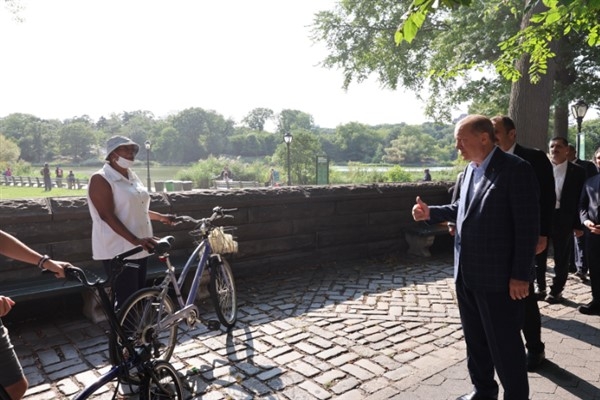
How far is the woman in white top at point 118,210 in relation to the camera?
11.8ft

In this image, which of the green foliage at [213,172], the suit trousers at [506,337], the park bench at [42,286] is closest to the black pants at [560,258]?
the suit trousers at [506,337]

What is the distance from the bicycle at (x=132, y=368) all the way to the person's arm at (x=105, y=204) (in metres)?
0.74

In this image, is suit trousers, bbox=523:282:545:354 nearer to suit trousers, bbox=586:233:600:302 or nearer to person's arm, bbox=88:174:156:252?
suit trousers, bbox=586:233:600:302

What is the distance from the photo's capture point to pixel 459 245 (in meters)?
2.87


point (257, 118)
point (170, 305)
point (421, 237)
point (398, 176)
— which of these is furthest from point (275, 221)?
point (257, 118)

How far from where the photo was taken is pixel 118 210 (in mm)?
3719

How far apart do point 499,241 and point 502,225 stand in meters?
0.10

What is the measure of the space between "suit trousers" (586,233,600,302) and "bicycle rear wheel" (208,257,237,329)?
392 cm

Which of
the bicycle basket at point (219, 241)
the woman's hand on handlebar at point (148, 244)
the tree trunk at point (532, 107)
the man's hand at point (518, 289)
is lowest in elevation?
the bicycle basket at point (219, 241)

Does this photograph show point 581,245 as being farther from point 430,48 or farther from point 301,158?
point 301,158

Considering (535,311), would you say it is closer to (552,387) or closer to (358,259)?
(552,387)

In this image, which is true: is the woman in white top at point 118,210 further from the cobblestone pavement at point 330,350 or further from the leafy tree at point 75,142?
the leafy tree at point 75,142

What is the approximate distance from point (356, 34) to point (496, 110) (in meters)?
7.62

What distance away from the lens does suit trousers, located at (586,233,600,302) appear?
15.9 ft
